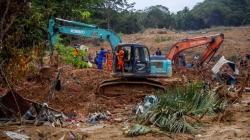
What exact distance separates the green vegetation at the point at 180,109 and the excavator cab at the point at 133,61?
4025mm

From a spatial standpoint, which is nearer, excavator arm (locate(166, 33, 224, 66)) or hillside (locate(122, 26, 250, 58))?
excavator arm (locate(166, 33, 224, 66))

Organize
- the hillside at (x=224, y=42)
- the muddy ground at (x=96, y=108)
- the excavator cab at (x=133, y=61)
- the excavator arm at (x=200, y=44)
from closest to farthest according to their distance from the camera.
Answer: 1. the muddy ground at (x=96, y=108)
2. the excavator cab at (x=133, y=61)
3. the excavator arm at (x=200, y=44)
4. the hillside at (x=224, y=42)

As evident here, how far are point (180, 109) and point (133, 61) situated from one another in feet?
19.0

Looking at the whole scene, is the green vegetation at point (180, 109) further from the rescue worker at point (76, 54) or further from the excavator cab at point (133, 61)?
the rescue worker at point (76, 54)

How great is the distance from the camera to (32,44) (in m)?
12.2

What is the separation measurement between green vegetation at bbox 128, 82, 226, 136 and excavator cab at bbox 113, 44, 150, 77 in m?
4.03

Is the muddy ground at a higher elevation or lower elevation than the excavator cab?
lower

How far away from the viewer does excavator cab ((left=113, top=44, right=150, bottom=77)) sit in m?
17.7

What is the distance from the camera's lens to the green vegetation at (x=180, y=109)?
1160cm

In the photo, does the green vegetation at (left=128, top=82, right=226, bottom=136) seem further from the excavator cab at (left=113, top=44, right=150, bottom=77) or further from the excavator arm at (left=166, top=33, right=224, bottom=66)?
the excavator arm at (left=166, top=33, right=224, bottom=66)

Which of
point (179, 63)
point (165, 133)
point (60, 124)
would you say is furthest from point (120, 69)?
point (179, 63)

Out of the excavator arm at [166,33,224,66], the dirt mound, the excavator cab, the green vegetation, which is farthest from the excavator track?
the excavator arm at [166,33,224,66]

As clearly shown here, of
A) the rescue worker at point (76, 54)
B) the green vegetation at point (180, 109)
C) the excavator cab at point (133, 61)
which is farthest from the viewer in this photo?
the excavator cab at point (133, 61)

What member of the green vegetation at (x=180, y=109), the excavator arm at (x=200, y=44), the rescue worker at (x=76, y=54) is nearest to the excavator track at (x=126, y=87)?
the rescue worker at (x=76, y=54)
